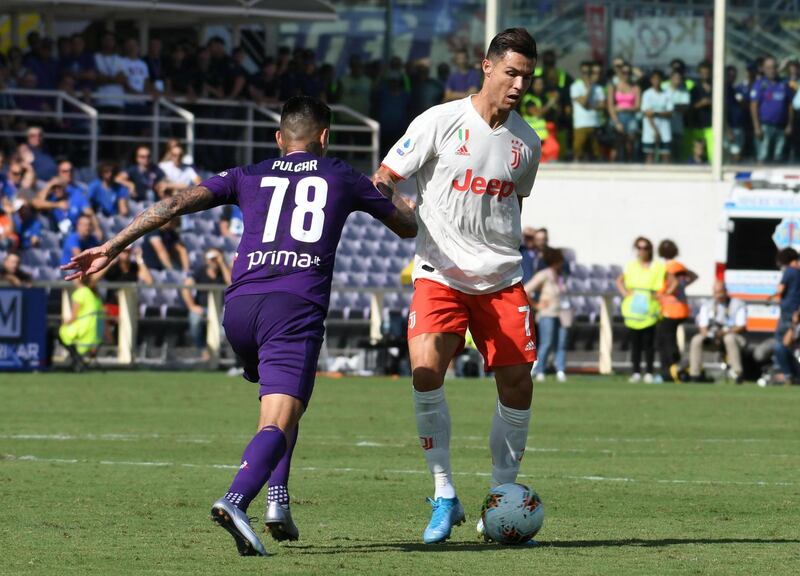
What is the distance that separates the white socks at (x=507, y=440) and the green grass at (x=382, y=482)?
0.35 meters

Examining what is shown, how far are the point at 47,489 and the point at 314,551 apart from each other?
123 inches

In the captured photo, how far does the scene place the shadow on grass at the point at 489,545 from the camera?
26.2 feet

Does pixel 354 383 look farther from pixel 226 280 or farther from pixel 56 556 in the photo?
pixel 56 556

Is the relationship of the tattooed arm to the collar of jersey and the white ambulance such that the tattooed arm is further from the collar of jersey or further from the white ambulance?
the white ambulance

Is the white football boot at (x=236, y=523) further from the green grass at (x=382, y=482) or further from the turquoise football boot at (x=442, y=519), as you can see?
the turquoise football boot at (x=442, y=519)

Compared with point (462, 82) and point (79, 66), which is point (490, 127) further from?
point (462, 82)

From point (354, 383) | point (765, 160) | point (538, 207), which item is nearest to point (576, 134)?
point (538, 207)

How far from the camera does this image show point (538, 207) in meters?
35.5

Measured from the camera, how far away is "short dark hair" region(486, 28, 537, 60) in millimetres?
8609

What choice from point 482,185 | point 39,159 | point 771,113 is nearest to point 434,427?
point 482,185

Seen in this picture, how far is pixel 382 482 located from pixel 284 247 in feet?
12.1

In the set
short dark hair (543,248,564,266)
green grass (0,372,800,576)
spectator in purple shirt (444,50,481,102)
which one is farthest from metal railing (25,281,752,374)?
spectator in purple shirt (444,50,481,102)

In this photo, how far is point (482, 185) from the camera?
8617 millimetres

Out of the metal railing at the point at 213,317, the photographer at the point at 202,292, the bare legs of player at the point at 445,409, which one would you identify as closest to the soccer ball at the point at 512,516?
the bare legs of player at the point at 445,409
